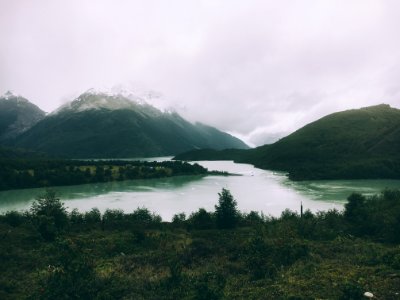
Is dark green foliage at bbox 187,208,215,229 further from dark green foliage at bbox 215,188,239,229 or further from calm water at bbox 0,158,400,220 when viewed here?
calm water at bbox 0,158,400,220

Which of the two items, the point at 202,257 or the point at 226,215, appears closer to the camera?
the point at 202,257

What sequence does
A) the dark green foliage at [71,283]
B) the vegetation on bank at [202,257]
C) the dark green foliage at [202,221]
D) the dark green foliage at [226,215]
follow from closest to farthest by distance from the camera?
the dark green foliage at [71,283]
the vegetation on bank at [202,257]
the dark green foliage at [226,215]
the dark green foliage at [202,221]

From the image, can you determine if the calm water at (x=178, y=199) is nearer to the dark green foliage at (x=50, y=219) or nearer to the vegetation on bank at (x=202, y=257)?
the dark green foliage at (x=50, y=219)

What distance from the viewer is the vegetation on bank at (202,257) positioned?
2934 centimetres

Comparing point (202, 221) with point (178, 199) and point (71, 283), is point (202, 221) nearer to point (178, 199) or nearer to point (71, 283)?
point (71, 283)

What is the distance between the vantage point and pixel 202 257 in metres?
44.1

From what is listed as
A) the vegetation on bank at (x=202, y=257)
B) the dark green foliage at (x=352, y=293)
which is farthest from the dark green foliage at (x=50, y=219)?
the dark green foliage at (x=352, y=293)


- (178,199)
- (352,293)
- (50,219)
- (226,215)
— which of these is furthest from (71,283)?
(178,199)

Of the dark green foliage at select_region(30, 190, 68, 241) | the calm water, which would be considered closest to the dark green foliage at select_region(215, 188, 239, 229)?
the calm water

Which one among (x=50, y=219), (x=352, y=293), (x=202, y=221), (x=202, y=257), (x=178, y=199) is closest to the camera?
(x=352, y=293)

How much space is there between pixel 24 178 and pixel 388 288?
17480 cm

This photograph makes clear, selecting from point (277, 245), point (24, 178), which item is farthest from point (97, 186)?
point (277, 245)

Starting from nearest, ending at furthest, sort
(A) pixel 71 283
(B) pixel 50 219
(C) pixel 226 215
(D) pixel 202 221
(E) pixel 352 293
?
(E) pixel 352 293 < (A) pixel 71 283 < (B) pixel 50 219 < (C) pixel 226 215 < (D) pixel 202 221

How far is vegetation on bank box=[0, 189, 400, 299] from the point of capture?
2934 centimetres
